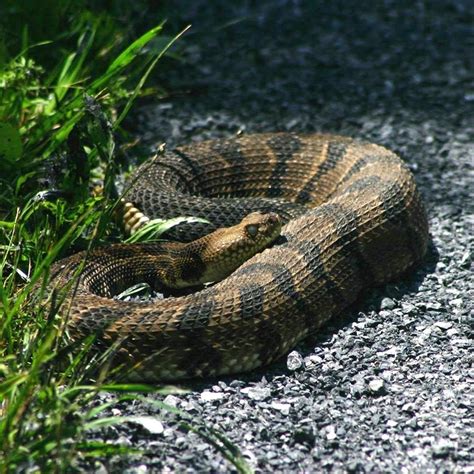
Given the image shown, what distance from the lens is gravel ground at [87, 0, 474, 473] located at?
425 cm

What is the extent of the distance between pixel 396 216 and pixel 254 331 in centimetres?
148

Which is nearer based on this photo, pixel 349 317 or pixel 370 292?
pixel 349 317

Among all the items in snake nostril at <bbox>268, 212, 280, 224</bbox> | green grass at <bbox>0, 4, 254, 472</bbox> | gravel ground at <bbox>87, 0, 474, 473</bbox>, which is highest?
green grass at <bbox>0, 4, 254, 472</bbox>

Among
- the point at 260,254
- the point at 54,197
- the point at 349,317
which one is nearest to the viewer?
the point at 349,317

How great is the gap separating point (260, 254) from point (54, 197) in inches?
50.6

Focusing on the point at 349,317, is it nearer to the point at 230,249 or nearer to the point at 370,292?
the point at 370,292

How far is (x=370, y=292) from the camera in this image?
5.78 meters

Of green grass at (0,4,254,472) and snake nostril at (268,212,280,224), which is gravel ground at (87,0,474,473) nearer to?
green grass at (0,4,254,472)

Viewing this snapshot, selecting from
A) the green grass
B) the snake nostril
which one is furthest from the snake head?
the green grass

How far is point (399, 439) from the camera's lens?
4.33 m

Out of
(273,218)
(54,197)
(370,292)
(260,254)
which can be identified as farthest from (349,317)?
(54,197)

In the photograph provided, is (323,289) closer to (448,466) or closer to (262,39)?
(448,466)

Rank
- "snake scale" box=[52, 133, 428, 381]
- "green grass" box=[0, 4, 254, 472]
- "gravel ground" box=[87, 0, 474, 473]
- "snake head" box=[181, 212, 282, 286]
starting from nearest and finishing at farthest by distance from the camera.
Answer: "green grass" box=[0, 4, 254, 472] < "gravel ground" box=[87, 0, 474, 473] < "snake scale" box=[52, 133, 428, 381] < "snake head" box=[181, 212, 282, 286]

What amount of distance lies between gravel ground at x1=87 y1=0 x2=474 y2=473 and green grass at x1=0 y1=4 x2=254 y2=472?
0.26m
